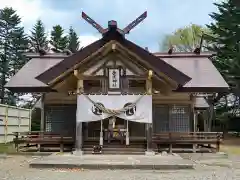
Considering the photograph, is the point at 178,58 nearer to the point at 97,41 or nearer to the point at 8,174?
the point at 97,41

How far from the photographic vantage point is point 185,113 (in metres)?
18.8

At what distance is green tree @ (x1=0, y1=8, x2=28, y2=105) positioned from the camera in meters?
46.2

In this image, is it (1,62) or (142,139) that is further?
(1,62)

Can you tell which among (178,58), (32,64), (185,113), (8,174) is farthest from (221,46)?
(8,174)

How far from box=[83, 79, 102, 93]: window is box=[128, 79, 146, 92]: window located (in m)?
1.46

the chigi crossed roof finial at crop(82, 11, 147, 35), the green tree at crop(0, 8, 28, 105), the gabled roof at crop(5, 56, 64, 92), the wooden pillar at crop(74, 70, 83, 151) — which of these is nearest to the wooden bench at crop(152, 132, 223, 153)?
the wooden pillar at crop(74, 70, 83, 151)

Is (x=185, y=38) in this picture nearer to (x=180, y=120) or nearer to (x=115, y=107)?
(x=180, y=120)

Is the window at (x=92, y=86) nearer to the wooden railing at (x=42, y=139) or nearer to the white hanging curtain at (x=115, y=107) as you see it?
the white hanging curtain at (x=115, y=107)

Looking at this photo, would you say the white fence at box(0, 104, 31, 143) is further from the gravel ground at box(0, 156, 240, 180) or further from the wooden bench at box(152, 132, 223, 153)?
the gravel ground at box(0, 156, 240, 180)

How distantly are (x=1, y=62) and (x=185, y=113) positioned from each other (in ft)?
110

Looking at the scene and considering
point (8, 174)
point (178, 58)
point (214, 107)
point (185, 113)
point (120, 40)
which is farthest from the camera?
point (214, 107)

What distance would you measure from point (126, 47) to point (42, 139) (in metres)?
6.19

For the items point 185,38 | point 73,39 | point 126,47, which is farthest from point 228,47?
point 73,39

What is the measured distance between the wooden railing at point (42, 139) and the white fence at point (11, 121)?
4.63 m
